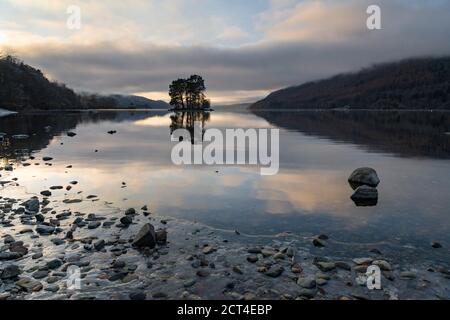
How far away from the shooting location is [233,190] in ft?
67.7

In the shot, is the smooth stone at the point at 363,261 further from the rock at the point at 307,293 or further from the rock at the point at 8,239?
the rock at the point at 8,239

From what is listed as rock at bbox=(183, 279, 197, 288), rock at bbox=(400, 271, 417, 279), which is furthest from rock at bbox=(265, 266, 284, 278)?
rock at bbox=(400, 271, 417, 279)

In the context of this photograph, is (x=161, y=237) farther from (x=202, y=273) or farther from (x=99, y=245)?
(x=202, y=273)

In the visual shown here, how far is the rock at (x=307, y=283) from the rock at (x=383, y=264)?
2470 mm

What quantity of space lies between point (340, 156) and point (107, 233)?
26308mm

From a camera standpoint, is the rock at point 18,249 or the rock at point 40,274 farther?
Answer: the rock at point 18,249

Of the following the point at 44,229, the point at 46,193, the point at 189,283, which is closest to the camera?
the point at 189,283

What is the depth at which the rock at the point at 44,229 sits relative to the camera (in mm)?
13594

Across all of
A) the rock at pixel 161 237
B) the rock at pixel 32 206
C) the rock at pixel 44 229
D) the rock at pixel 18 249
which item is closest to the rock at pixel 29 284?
the rock at pixel 18 249

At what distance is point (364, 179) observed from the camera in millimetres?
21672

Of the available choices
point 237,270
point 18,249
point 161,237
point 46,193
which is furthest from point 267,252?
point 46,193

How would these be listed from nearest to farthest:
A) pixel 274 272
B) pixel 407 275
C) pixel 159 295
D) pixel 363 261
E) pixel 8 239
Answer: pixel 159 295
pixel 407 275
pixel 274 272
pixel 363 261
pixel 8 239

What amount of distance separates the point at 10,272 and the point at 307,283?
8671 millimetres
